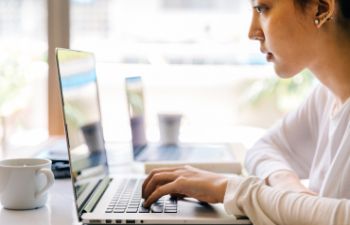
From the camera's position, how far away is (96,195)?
1096 mm

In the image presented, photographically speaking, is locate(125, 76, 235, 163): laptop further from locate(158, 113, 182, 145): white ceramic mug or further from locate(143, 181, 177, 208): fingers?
locate(143, 181, 177, 208): fingers

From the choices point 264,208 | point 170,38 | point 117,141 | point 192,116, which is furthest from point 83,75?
point 192,116

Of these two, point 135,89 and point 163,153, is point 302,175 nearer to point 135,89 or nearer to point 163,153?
point 163,153

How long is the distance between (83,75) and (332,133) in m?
0.57

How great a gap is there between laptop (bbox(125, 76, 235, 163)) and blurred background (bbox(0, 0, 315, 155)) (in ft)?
0.24

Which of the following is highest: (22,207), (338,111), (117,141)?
(338,111)

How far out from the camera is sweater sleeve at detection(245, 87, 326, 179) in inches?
56.3

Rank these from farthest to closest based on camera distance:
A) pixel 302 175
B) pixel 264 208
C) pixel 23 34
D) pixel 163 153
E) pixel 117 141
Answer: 1. pixel 23 34
2. pixel 117 141
3. pixel 163 153
4. pixel 302 175
5. pixel 264 208

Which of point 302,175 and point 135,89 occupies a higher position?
point 135,89

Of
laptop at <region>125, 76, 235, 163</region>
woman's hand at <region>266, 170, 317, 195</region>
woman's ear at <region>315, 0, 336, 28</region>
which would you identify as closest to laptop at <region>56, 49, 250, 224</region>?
woman's hand at <region>266, 170, 317, 195</region>

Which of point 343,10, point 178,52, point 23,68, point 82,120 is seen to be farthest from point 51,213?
point 178,52

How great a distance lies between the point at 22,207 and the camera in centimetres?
102

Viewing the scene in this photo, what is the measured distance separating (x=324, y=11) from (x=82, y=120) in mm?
549

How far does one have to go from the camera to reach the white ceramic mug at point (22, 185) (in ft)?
3.29
